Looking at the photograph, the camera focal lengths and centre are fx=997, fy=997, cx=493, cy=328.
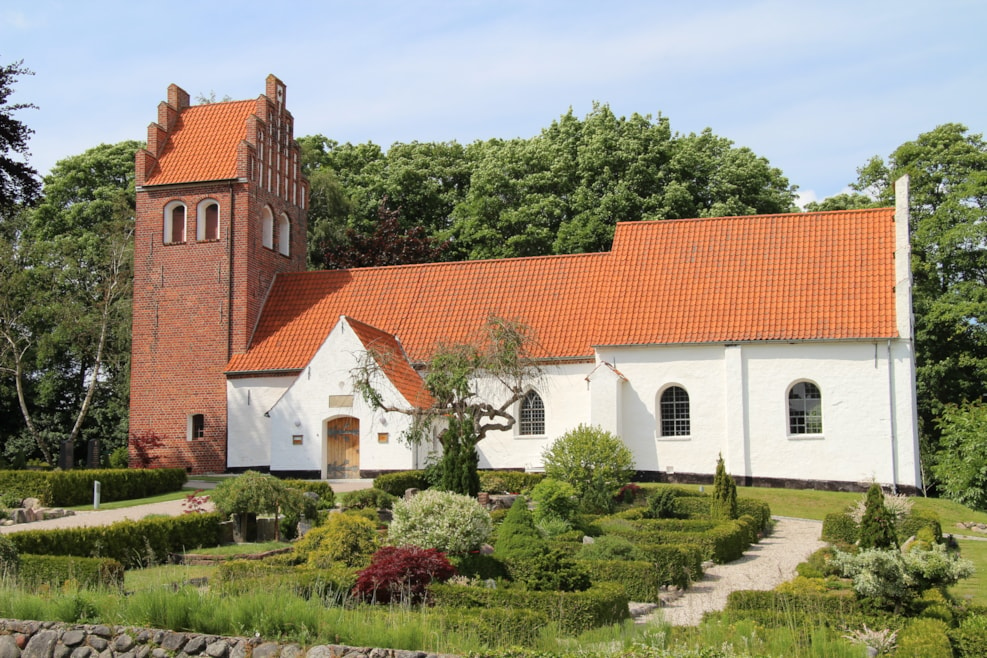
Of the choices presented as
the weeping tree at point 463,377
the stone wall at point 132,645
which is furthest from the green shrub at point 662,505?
the stone wall at point 132,645

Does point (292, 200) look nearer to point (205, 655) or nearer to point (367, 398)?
point (367, 398)

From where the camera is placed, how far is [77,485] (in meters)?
23.5

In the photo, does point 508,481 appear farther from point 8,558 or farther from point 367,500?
point 8,558

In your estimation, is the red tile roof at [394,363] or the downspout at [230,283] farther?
the downspout at [230,283]

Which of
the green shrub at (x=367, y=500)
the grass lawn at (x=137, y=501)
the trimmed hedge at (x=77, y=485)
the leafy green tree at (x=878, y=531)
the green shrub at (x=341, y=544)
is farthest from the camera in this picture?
the grass lawn at (x=137, y=501)

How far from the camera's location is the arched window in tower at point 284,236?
1382 inches

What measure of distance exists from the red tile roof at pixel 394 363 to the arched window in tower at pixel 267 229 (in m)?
5.83

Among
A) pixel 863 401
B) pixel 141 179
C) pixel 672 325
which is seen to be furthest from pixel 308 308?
pixel 863 401

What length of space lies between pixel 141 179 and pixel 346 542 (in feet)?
73.8

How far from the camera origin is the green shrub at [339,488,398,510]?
20969 mm

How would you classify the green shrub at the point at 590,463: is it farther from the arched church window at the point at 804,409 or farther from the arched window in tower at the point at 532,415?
the arched church window at the point at 804,409

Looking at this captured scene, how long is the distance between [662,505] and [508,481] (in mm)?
5934

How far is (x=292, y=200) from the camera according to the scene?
35.6 meters

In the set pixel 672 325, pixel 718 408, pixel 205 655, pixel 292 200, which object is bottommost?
pixel 205 655
